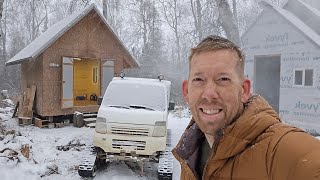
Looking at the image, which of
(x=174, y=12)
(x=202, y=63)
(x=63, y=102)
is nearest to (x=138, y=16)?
(x=174, y=12)

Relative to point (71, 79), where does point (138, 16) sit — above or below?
above

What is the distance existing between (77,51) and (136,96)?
283 inches

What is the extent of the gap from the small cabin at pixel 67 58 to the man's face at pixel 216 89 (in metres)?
12.5

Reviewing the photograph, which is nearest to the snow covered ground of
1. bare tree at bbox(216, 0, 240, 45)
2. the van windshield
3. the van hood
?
the van hood

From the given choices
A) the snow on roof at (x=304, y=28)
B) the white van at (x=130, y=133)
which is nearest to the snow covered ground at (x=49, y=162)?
the white van at (x=130, y=133)

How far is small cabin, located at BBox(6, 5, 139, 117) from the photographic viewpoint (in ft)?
46.0

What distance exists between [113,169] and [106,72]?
8.49m

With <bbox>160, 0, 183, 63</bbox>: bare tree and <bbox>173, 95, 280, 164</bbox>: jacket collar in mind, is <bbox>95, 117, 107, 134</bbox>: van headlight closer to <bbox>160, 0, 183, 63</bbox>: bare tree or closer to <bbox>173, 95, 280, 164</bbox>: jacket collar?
<bbox>173, 95, 280, 164</bbox>: jacket collar

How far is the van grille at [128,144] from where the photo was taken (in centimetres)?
775

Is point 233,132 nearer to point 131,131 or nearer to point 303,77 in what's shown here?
point 131,131

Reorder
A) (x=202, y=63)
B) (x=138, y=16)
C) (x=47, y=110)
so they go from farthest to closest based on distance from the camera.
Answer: (x=138, y=16), (x=47, y=110), (x=202, y=63)

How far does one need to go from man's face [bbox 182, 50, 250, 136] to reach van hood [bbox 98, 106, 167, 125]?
19.8ft

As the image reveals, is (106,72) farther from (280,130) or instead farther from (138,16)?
(138,16)

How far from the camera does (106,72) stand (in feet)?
52.7
